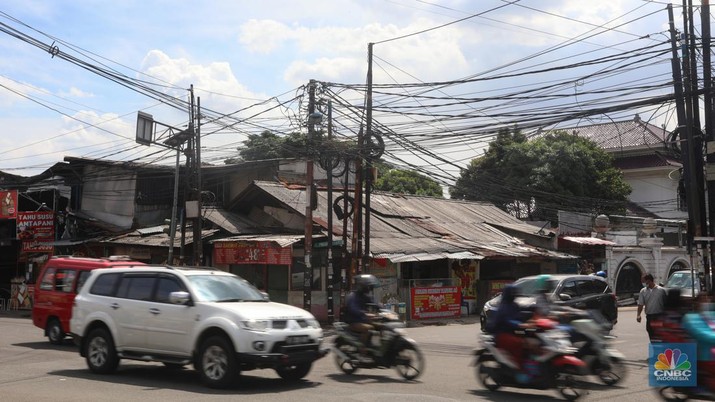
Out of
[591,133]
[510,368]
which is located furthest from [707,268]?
[591,133]

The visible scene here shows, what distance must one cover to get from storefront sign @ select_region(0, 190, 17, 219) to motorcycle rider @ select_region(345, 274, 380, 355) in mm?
25333

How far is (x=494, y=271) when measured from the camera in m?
32.9

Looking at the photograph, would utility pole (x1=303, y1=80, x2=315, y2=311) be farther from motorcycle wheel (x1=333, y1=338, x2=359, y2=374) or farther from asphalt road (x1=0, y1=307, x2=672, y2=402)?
motorcycle wheel (x1=333, y1=338, x2=359, y2=374)

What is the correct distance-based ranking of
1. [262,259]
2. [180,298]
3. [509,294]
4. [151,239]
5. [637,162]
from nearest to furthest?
[509,294]
[180,298]
[262,259]
[151,239]
[637,162]

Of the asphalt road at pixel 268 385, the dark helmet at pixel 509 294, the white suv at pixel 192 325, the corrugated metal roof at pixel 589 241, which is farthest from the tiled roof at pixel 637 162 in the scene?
the white suv at pixel 192 325

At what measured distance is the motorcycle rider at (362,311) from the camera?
11602 millimetres

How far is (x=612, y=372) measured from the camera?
10.2 meters

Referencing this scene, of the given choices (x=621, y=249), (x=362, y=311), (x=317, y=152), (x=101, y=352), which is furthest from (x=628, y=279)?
(x=101, y=352)

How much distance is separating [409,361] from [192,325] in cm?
336

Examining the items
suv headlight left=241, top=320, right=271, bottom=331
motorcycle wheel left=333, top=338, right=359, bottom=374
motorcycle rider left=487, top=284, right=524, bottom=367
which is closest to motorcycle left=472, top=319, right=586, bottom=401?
motorcycle rider left=487, top=284, right=524, bottom=367

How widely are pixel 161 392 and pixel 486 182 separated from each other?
1470 inches

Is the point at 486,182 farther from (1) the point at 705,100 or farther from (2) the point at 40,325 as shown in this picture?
(2) the point at 40,325

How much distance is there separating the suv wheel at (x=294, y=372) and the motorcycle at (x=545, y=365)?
9.37 ft

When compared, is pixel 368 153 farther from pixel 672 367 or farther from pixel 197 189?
pixel 672 367
